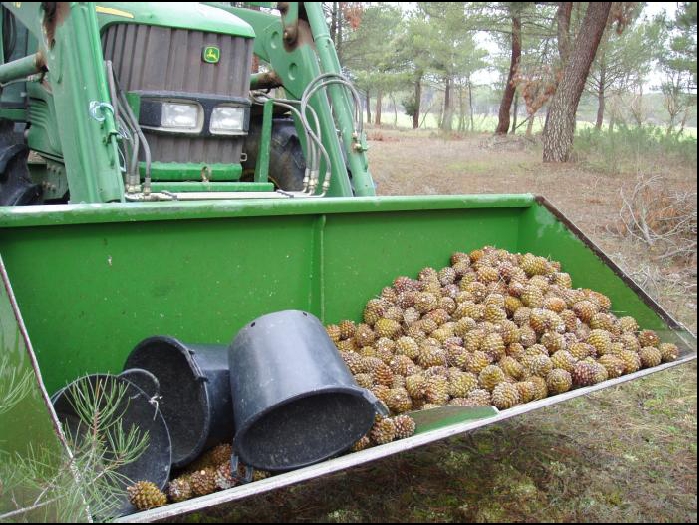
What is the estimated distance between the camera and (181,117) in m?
3.30

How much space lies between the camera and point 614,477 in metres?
2.95

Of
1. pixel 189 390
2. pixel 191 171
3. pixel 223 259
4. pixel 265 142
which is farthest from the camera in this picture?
pixel 265 142

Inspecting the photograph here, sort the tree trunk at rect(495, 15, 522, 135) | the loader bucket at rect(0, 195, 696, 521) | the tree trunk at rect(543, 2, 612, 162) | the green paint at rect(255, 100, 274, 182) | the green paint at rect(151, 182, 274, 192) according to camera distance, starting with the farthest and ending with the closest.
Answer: the tree trunk at rect(495, 15, 522, 135) → the tree trunk at rect(543, 2, 612, 162) → the green paint at rect(255, 100, 274, 182) → the green paint at rect(151, 182, 274, 192) → the loader bucket at rect(0, 195, 696, 521)

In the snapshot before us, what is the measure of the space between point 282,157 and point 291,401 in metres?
2.25

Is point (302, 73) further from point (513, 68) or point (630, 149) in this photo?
point (513, 68)

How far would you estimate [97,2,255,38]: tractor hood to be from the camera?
3.23 metres

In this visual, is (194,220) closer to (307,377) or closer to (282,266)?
(282,266)

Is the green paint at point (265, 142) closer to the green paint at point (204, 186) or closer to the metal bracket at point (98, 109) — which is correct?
the green paint at point (204, 186)

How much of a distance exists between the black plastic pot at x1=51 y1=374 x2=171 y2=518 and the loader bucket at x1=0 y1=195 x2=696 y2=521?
22cm

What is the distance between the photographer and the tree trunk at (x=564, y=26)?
1279cm

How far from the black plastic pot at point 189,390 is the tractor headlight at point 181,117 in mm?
1244

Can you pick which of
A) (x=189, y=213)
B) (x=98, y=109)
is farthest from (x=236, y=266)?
(x=98, y=109)

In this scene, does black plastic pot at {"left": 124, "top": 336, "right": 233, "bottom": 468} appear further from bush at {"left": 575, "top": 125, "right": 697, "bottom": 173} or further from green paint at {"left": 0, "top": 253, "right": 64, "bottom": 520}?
bush at {"left": 575, "top": 125, "right": 697, "bottom": 173}

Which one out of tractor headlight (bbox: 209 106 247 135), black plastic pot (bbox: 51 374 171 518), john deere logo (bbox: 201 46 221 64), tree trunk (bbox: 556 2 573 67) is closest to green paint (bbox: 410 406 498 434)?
black plastic pot (bbox: 51 374 171 518)
